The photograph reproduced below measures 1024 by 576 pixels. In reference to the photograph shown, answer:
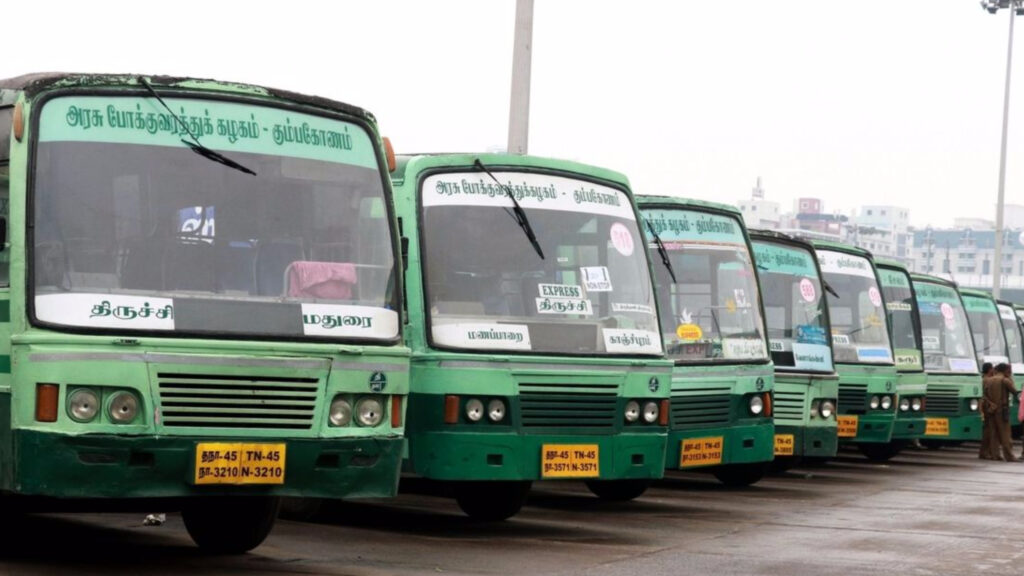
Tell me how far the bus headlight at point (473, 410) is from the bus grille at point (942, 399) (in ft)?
46.8

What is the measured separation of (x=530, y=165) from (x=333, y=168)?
2887mm

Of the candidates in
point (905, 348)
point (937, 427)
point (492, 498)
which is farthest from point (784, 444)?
point (937, 427)

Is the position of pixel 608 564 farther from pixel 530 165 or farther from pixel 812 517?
pixel 812 517

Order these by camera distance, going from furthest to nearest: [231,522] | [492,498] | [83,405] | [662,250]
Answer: [662,250] < [492,498] < [231,522] < [83,405]

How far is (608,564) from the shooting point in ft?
36.9

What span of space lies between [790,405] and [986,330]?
11.2m

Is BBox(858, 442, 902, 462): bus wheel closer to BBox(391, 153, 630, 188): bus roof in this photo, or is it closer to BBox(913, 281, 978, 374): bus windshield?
BBox(913, 281, 978, 374): bus windshield

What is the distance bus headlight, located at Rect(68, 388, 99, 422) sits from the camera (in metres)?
9.25

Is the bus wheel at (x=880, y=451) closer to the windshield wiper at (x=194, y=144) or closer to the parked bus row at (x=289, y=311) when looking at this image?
the parked bus row at (x=289, y=311)

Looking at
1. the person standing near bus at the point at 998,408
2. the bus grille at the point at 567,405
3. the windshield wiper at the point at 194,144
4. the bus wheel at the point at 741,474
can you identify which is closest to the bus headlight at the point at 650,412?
the bus grille at the point at 567,405

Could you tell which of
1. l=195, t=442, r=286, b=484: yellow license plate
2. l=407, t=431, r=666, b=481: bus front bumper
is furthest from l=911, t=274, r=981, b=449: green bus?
l=195, t=442, r=286, b=484: yellow license plate

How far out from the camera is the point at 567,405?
41.7 feet

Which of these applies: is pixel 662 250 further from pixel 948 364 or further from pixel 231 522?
pixel 948 364

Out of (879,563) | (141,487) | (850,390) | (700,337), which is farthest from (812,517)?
(141,487)
